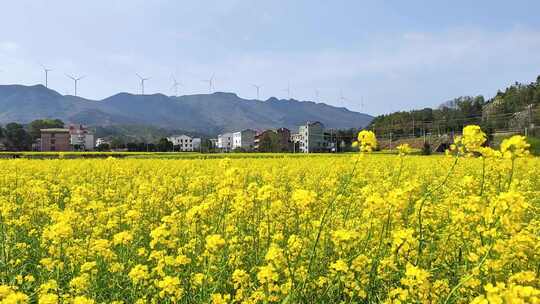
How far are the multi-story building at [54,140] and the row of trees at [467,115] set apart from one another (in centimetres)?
7693

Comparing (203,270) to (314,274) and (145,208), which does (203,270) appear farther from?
(145,208)

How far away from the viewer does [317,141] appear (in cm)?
12262

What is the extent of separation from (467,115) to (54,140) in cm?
9825

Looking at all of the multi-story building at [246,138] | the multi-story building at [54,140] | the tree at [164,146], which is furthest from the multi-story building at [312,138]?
the multi-story building at [54,140]

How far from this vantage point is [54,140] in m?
118

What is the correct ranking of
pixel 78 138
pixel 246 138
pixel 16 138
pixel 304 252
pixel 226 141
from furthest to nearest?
pixel 226 141 → pixel 246 138 → pixel 78 138 → pixel 16 138 → pixel 304 252

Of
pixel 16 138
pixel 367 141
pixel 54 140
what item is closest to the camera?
pixel 367 141

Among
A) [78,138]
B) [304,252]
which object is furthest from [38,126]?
[304,252]

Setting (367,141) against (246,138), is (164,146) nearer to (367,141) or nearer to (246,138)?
(246,138)

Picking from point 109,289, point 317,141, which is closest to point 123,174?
point 109,289

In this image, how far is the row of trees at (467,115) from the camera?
8462 cm

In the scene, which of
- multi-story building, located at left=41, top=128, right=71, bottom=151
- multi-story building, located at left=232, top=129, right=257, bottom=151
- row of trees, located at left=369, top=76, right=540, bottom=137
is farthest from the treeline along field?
multi-story building, located at left=232, top=129, right=257, bottom=151

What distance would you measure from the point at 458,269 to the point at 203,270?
2.24 meters

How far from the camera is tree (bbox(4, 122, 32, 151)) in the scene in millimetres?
98875
